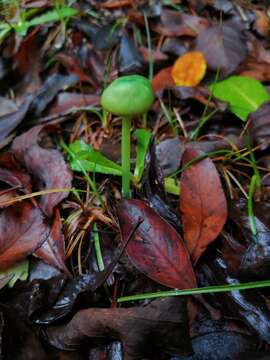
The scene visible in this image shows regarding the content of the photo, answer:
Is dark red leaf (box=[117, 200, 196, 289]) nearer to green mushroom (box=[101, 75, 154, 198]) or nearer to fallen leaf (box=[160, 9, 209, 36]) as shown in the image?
green mushroom (box=[101, 75, 154, 198])

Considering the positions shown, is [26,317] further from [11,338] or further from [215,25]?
[215,25]

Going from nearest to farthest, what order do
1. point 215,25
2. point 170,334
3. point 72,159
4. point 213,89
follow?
point 170,334 < point 72,159 < point 213,89 < point 215,25

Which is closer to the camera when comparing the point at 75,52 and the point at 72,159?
the point at 72,159

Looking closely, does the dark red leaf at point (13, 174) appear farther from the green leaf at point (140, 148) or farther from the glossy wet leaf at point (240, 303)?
the glossy wet leaf at point (240, 303)

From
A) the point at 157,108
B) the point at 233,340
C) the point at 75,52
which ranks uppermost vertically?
the point at 75,52

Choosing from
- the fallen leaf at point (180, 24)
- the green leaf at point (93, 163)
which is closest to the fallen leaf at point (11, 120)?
the green leaf at point (93, 163)

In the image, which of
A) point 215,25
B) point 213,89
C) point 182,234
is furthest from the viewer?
point 215,25

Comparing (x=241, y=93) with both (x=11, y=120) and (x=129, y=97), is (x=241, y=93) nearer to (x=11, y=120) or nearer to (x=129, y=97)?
(x=129, y=97)

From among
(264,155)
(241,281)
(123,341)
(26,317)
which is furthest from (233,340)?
(264,155)

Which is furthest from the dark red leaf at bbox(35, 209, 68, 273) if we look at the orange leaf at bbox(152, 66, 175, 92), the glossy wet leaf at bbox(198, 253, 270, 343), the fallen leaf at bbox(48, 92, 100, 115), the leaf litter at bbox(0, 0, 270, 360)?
the orange leaf at bbox(152, 66, 175, 92)
